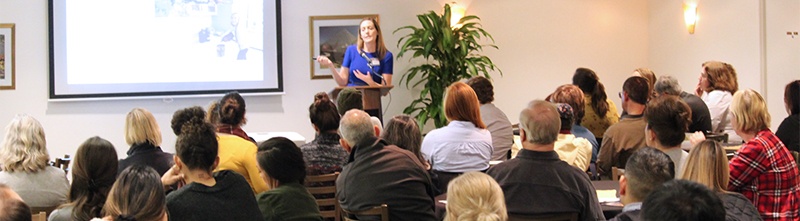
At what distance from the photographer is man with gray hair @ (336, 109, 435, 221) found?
437 centimetres

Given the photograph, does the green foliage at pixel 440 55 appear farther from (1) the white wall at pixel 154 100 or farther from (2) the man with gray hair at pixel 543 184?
(2) the man with gray hair at pixel 543 184

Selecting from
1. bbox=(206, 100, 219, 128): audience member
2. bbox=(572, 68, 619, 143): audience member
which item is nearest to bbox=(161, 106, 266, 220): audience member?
bbox=(206, 100, 219, 128): audience member

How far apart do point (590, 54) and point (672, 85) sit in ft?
12.3

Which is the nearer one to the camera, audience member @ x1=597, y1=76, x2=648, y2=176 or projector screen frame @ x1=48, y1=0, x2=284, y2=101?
audience member @ x1=597, y1=76, x2=648, y2=176

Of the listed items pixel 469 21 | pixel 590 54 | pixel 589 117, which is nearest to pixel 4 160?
pixel 589 117

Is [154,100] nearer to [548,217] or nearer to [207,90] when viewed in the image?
[207,90]

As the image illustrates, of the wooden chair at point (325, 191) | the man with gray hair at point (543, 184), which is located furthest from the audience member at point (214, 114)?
the man with gray hair at point (543, 184)

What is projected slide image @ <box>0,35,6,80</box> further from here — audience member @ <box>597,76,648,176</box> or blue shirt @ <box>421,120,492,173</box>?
audience member @ <box>597,76,648,176</box>

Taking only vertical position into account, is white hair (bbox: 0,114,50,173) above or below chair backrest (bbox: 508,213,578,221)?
above

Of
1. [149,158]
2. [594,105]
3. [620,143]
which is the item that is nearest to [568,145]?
[620,143]

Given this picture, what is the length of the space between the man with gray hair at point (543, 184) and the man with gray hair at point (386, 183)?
0.56 meters

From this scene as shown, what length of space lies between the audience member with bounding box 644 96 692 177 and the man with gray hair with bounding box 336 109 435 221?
1.17 m

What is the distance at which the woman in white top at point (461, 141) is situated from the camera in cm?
529

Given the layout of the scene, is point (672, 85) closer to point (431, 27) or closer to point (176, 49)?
point (431, 27)
